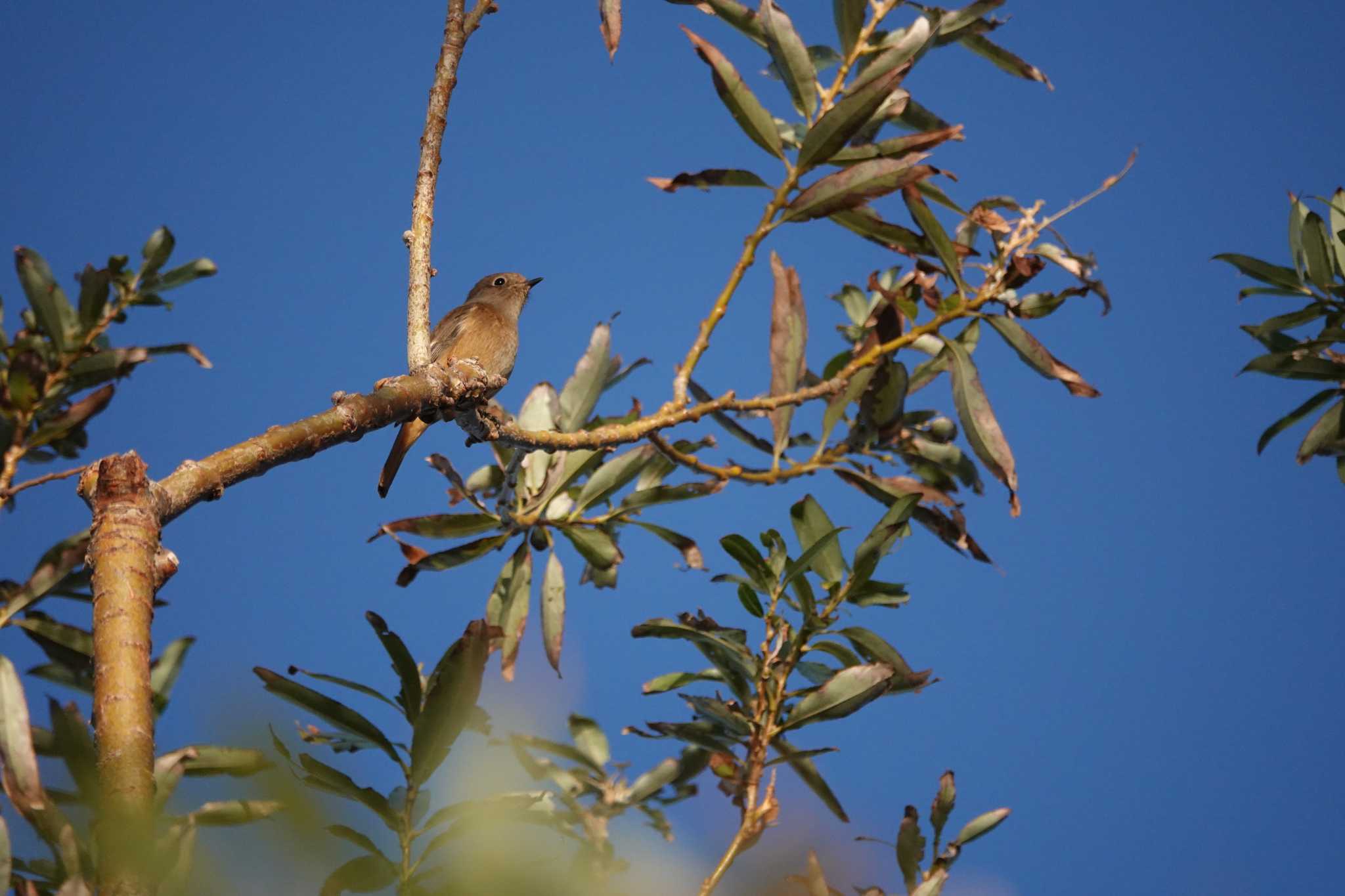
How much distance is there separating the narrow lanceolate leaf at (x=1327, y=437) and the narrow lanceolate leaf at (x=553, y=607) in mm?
→ 2221

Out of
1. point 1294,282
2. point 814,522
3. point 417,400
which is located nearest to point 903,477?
point 814,522

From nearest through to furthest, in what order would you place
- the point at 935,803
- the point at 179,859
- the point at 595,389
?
1. the point at 179,859
2. the point at 935,803
3. the point at 595,389

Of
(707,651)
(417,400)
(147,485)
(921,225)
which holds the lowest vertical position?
(707,651)

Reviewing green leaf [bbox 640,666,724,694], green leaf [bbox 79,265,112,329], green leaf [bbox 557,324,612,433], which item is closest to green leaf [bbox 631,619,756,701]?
green leaf [bbox 640,666,724,694]

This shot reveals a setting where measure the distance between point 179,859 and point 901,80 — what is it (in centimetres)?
205

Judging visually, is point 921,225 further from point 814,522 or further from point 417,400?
point 417,400

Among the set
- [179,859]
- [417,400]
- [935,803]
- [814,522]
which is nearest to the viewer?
[179,859]

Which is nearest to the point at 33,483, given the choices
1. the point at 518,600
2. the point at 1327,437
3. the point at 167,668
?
the point at 167,668

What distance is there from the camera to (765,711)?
7.86 ft

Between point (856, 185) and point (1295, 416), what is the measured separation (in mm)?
2050

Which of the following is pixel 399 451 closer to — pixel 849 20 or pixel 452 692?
pixel 452 692

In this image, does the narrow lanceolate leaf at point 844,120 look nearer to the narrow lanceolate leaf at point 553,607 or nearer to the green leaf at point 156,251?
the narrow lanceolate leaf at point 553,607

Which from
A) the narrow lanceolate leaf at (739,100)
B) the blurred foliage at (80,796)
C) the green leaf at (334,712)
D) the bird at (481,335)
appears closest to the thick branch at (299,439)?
the blurred foliage at (80,796)

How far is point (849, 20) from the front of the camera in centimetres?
259
